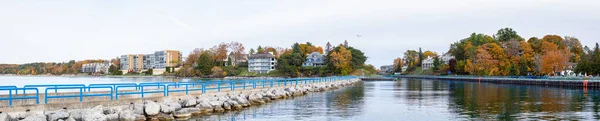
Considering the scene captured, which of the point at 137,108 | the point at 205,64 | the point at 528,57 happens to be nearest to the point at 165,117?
the point at 137,108

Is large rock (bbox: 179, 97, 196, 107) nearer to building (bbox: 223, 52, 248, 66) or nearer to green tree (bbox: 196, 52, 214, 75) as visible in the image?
green tree (bbox: 196, 52, 214, 75)

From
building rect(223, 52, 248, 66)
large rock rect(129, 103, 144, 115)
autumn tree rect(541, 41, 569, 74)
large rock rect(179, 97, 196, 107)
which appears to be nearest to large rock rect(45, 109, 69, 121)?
large rock rect(129, 103, 144, 115)

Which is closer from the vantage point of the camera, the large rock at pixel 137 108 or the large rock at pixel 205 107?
the large rock at pixel 137 108

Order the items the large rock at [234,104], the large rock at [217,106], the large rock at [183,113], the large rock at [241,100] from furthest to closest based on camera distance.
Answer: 1. the large rock at [241,100]
2. the large rock at [234,104]
3. the large rock at [217,106]
4. the large rock at [183,113]

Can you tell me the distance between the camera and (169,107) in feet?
79.4

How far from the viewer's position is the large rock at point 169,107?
23831 millimetres

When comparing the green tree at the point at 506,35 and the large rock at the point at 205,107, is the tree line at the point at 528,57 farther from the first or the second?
the large rock at the point at 205,107

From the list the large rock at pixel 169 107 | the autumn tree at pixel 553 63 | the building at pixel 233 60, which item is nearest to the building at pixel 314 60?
the building at pixel 233 60

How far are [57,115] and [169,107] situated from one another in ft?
19.2

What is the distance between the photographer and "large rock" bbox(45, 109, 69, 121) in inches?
747

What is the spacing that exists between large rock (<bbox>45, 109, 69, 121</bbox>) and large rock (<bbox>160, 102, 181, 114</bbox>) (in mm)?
4911

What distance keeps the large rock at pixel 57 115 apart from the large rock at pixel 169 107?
491cm

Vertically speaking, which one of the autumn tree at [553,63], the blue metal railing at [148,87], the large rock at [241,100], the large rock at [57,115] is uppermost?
the autumn tree at [553,63]

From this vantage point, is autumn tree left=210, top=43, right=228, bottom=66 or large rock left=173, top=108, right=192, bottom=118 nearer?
large rock left=173, top=108, right=192, bottom=118
